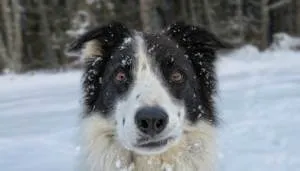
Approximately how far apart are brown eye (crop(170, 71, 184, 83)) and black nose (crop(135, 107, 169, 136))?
66 centimetres

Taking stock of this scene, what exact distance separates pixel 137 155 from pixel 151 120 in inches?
25.3

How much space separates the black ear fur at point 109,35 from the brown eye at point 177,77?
0.58m

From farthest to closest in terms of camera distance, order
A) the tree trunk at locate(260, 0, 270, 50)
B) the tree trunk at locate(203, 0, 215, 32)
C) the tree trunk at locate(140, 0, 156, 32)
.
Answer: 1. the tree trunk at locate(203, 0, 215, 32)
2. the tree trunk at locate(260, 0, 270, 50)
3. the tree trunk at locate(140, 0, 156, 32)

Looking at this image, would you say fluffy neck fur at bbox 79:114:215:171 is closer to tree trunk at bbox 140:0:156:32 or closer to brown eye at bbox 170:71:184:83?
brown eye at bbox 170:71:184:83

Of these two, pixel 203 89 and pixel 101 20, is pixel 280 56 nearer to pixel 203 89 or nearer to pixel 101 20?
pixel 101 20

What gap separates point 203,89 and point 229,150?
89.1 inches

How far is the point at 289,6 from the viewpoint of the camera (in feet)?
105

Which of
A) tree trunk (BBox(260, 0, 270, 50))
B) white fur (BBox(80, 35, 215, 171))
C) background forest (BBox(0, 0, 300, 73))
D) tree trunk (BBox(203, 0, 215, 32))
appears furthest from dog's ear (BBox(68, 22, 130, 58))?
tree trunk (BBox(203, 0, 215, 32))

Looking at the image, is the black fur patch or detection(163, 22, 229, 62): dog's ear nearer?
the black fur patch

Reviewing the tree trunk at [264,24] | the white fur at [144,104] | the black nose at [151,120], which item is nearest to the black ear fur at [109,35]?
the white fur at [144,104]

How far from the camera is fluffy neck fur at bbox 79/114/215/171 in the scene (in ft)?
14.8

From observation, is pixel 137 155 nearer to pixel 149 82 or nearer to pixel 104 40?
pixel 149 82

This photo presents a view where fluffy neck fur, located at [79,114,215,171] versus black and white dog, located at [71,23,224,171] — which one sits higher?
black and white dog, located at [71,23,224,171]

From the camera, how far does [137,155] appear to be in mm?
4488
